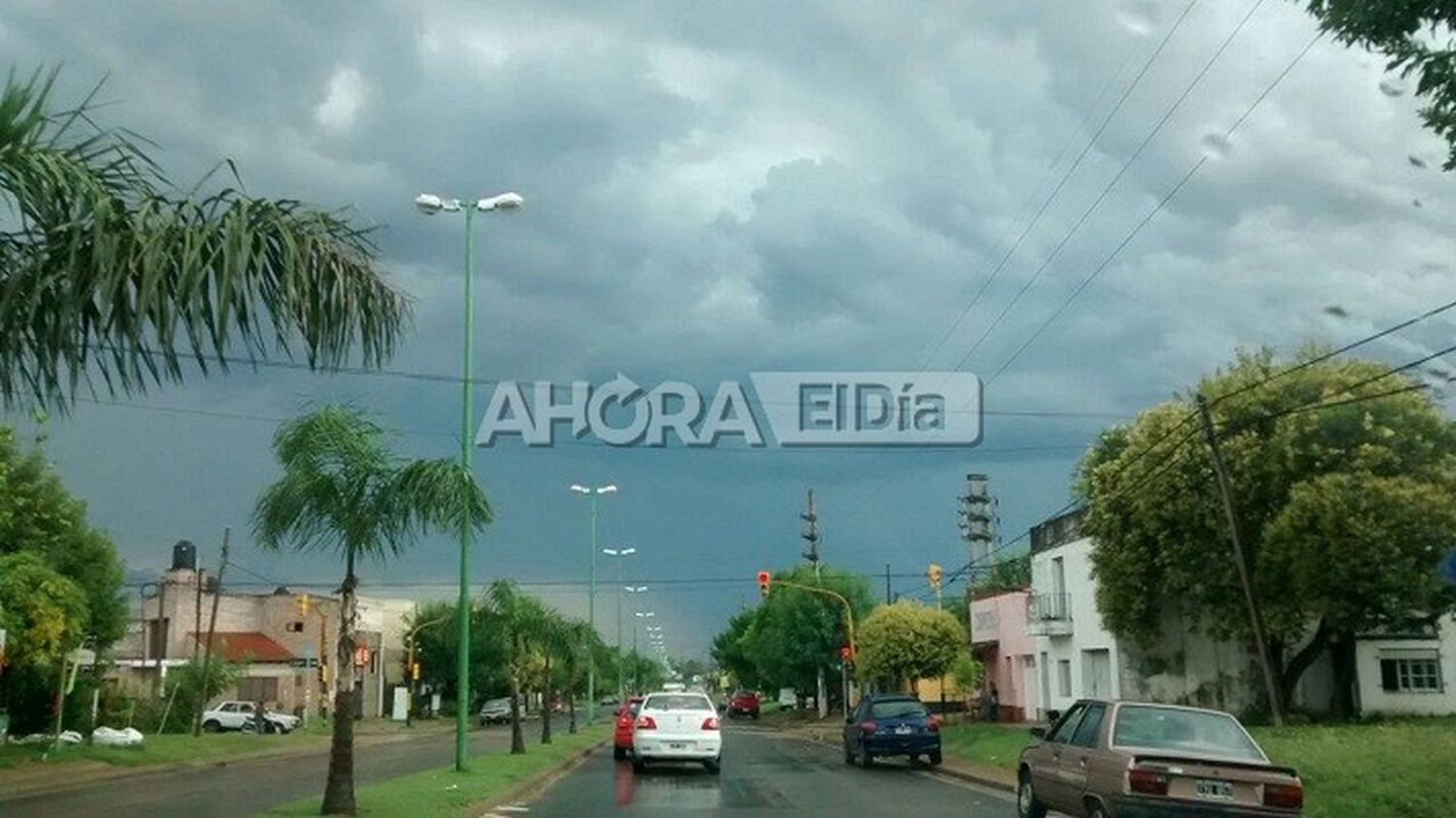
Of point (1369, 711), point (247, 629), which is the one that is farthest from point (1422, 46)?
point (247, 629)

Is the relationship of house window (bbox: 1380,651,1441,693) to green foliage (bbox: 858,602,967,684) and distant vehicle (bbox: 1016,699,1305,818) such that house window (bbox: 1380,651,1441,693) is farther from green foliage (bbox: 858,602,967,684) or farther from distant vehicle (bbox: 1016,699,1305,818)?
distant vehicle (bbox: 1016,699,1305,818)

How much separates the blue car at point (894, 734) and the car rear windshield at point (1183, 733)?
18.6m

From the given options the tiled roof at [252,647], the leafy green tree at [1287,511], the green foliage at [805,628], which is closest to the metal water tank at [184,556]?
the tiled roof at [252,647]

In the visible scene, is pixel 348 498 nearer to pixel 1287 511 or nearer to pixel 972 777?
pixel 972 777

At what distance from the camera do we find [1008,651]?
59000 mm

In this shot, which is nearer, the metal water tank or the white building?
the white building

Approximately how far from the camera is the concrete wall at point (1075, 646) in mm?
47062

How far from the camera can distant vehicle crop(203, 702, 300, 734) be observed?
68875 millimetres

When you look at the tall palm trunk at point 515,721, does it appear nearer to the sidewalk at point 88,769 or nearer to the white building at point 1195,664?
the sidewalk at point 88,769

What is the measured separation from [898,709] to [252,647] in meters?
63.7

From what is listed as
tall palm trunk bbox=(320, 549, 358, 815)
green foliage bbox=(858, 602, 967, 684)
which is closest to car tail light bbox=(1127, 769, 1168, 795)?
tall palm trunk bbox=(320, 549, 358, 815)

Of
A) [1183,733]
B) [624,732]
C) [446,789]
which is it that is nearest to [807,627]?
[624,732]

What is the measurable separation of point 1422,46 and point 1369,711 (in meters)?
37.1

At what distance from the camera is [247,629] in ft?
312
